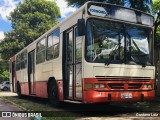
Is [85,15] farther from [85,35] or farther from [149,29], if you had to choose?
[149,29]

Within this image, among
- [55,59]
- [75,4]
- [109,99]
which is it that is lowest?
[109,99]

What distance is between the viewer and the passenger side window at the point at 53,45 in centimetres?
1343

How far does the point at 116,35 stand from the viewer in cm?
1110

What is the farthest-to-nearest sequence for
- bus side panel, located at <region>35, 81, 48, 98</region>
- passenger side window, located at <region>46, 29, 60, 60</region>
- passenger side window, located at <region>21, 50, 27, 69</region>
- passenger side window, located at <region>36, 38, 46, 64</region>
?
passenger side window, located at <region>21, 50, 27, 69</region>, passenger side window, located at <region>36, 38, 46, 64</region>, bus side panel, located at <region>35, 81, 48, 98</region>, passenger side window, located at <region>46, 29, 60, 60</region>

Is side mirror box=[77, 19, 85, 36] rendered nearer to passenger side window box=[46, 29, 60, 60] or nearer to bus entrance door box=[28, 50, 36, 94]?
passenger side window box=[46, 29, 60, 60]

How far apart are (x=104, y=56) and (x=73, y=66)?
4.46 ft

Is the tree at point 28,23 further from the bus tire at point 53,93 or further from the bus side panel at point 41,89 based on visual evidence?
the bus tire at point 53,93

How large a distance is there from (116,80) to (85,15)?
231 centimetres

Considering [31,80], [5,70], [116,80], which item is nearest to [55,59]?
[116,80]

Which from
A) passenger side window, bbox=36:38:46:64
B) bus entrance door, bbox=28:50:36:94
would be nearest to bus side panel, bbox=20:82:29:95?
bus entrance door, bbox=28:50:36:94

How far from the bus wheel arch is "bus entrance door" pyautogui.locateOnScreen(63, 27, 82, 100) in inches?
51.8

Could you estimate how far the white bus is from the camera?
10.5 meters

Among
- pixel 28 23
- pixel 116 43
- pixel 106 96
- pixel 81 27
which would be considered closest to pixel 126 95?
pixel 106 96

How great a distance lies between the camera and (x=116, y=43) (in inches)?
435
